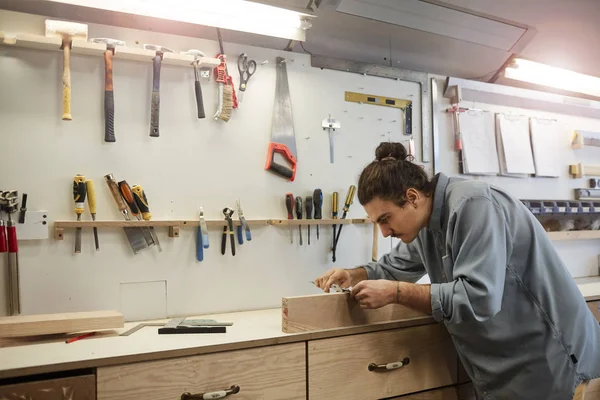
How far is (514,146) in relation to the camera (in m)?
2.55

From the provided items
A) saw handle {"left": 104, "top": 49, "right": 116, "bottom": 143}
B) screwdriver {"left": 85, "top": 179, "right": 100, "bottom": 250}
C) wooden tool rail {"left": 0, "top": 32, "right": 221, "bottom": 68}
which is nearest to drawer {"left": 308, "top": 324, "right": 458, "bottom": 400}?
screwdriver {"left": 85, "top": 179, "right": 100, "bottom": 250}

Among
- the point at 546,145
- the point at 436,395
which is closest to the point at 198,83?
the point at 436,395

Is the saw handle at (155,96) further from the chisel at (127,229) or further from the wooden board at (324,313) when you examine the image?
the wooden board at (324,313)

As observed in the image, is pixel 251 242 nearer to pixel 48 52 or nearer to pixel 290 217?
pixel 290 217

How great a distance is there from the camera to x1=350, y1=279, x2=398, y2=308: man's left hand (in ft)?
4.45

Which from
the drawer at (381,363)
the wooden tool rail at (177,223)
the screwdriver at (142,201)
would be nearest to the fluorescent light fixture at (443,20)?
the wooden tool rail at (177,223)

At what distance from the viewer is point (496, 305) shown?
1222 millimetres

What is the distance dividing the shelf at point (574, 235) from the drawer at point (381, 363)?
129 centimetres

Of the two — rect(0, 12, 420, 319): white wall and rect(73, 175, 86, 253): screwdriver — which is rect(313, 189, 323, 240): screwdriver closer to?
rect(0, 12, 420, 319): white wall

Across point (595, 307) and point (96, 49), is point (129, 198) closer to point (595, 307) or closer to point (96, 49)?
point (96, 49)

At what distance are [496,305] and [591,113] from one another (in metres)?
2.32

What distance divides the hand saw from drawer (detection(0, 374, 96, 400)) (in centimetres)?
108

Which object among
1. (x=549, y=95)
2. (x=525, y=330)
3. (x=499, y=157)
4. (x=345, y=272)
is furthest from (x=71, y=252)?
(x=549, y=95)

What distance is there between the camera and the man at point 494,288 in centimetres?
124
